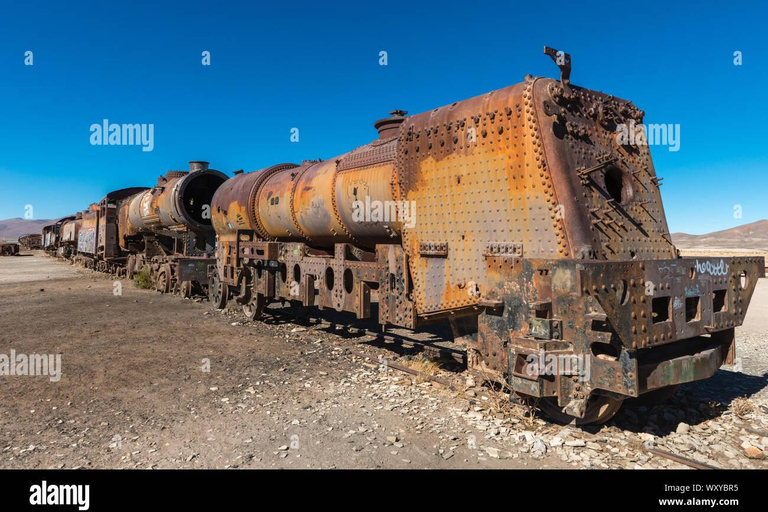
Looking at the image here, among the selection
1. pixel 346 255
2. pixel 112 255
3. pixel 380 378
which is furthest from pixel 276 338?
pixel 112 255

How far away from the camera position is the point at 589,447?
4145 millimetres

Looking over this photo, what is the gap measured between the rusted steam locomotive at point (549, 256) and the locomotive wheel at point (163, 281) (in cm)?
1104

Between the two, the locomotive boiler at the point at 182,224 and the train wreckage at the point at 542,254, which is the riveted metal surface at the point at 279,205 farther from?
the locomotive boiler at the point at 182,224

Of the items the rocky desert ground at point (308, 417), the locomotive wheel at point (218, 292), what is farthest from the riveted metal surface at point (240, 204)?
the rocky desert ground at point (308, 417)

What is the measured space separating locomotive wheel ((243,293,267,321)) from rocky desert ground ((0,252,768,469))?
6.58 ft

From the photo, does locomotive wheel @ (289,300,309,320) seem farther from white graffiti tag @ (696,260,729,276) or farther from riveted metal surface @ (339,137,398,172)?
white graffiti tag @ (696,260,729,276)

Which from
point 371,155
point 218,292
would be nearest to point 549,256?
point 371,155

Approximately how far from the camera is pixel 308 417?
16.2 feet

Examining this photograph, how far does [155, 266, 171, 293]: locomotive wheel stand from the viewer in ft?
50.3

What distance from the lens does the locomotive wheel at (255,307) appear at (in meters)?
10.2

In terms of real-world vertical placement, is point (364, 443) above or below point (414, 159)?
below

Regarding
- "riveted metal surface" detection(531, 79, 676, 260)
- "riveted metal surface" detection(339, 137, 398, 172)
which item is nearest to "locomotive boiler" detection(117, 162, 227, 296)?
"riveted metal surface" detection(339, 137, 398, 172)

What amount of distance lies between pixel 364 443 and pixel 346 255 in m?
3.58
